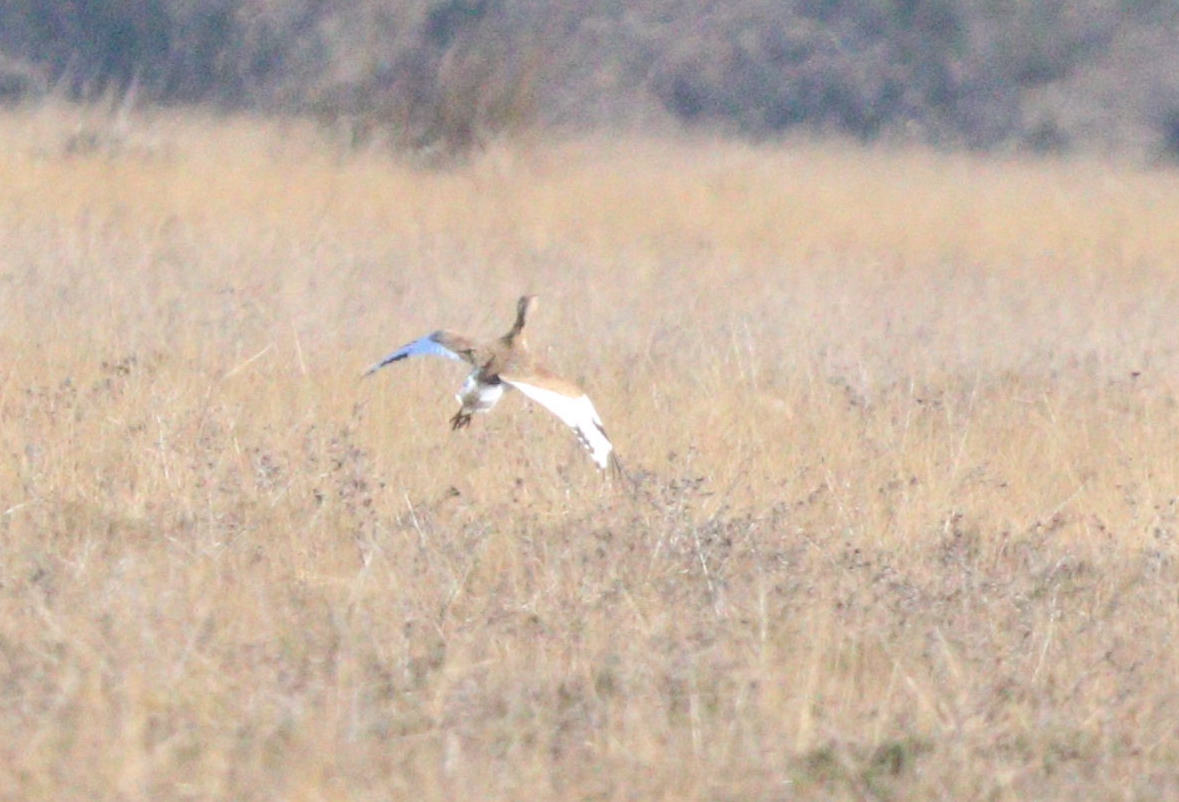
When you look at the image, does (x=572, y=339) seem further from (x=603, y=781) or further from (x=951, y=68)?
(x=951, y=68)

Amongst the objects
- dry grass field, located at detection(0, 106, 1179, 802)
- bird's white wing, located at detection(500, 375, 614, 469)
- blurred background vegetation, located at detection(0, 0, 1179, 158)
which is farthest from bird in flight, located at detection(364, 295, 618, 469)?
blurred background vegetation, located at detection(0, 0, 1179, 158)

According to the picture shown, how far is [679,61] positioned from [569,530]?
59.8 ft

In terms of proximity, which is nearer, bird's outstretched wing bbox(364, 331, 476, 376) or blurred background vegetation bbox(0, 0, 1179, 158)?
bird's outstretched wing bbox(364, 331, 476, 376)

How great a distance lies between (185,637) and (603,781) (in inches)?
34.1

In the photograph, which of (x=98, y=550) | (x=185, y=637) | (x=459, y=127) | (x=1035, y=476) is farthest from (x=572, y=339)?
(x=459, y=127)

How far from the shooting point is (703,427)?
19.3ft

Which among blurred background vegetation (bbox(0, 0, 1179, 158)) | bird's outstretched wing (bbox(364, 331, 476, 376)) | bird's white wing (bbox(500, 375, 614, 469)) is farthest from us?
blurred background vegetation (bbox(0, 0, 1179, 158))

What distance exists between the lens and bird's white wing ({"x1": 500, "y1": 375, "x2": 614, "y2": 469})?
4.73 metres

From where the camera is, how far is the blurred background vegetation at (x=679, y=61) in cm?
1386

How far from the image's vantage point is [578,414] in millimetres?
4809

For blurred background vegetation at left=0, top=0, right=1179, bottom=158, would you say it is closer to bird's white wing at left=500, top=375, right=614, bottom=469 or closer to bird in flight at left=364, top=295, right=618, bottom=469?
bird in flight at left=364, top=295, right=618, bottom=469

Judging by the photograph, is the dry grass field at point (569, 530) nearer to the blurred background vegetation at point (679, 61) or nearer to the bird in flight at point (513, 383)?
the bird in flight at point (513, 383)

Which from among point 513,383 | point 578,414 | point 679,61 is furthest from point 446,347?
point 679,61

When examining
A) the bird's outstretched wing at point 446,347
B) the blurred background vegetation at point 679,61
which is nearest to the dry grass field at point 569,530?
the bird's outstretched wing at point 446,347
